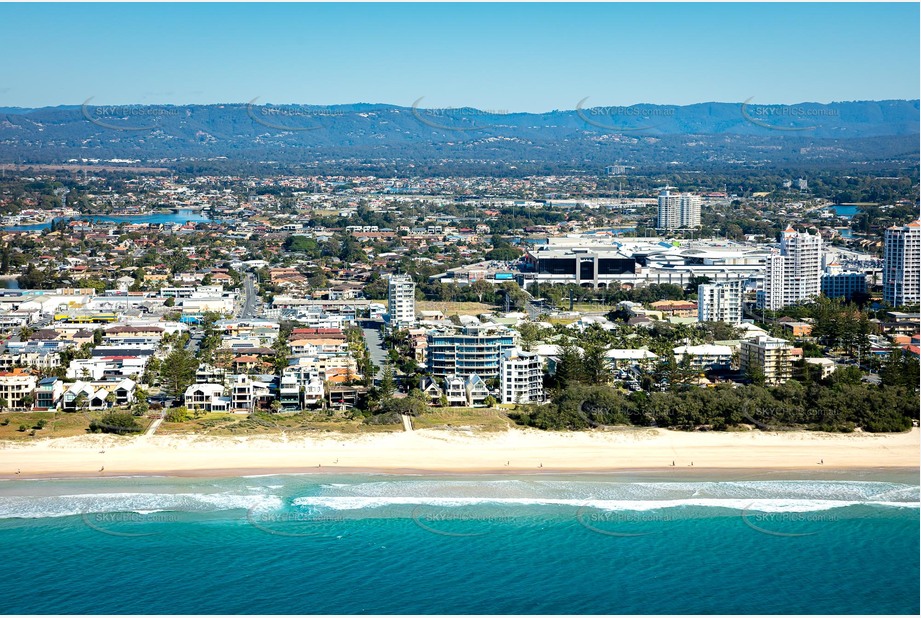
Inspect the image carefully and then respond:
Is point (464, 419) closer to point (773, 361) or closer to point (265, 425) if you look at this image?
point (265, 425)

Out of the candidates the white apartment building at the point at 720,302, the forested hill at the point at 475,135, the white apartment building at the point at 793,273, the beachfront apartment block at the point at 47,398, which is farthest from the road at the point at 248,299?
the forested hill at the point at 475,135

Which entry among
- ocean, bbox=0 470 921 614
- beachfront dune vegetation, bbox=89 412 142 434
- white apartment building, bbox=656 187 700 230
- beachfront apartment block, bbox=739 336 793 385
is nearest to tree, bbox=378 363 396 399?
ocean, bbox=0 470 921 614

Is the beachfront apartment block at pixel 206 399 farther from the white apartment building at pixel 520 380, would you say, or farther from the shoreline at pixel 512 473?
the white apartment building at pixel 520 380

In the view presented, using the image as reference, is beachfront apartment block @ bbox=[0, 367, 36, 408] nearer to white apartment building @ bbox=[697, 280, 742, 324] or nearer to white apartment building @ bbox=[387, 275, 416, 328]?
white apartment building @ bbox=[387, 275, 416, 328]

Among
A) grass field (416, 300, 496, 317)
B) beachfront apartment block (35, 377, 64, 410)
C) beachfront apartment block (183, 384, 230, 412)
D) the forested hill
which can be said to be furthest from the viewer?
the forested hill

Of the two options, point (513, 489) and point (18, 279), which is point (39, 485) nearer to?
point (513, 489)

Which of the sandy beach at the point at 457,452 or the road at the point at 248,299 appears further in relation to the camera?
the road at the point at 248,299

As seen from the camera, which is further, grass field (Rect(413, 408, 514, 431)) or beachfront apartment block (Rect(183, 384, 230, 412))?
beachfront apartment block (Rect(183, 384, 230, 412))

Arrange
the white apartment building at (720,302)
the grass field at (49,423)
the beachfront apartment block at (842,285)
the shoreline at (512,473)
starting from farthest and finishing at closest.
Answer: the beachfront apartment block at (842,285) → the white apartment building at (720,302) → the grass field at (49,423) → the shoreline at (512,473)
